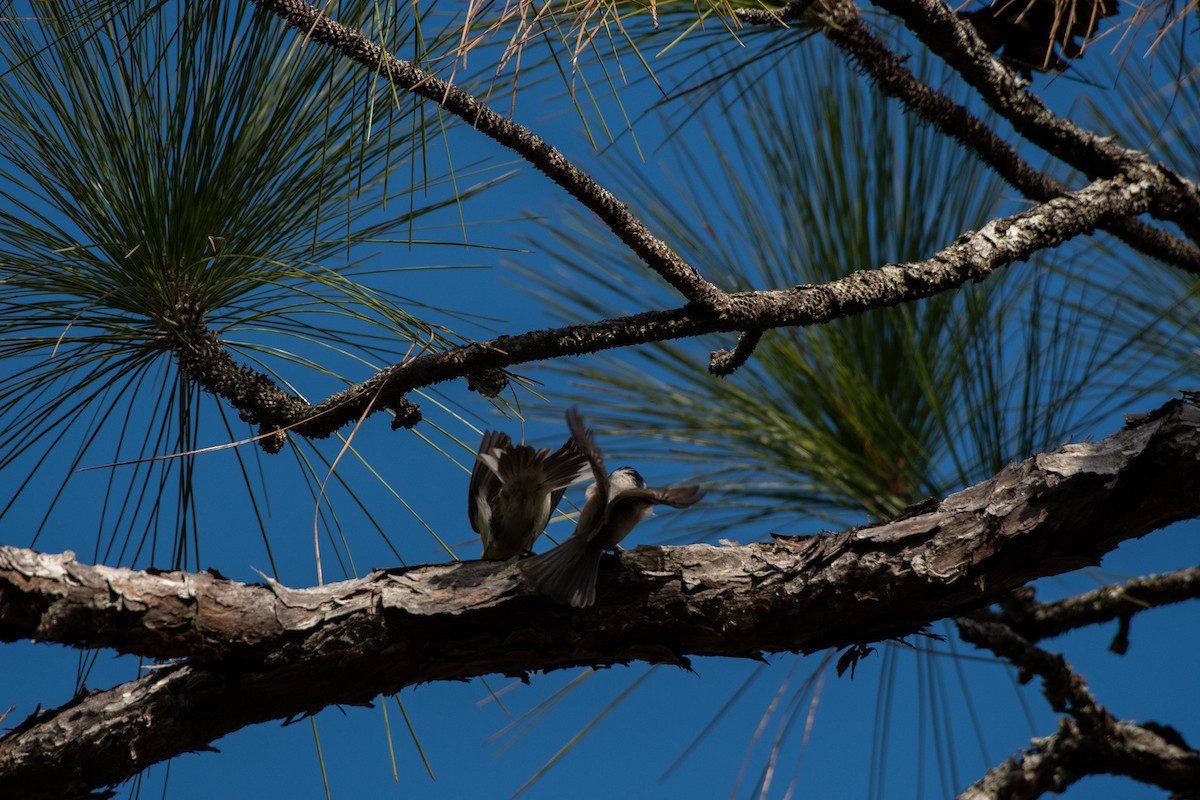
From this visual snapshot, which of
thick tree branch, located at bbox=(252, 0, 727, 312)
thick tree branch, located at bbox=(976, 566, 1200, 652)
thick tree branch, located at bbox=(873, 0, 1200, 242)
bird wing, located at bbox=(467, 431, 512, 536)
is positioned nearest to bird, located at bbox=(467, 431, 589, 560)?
bird wing, located at bbox=(467, 431, 512, 536)

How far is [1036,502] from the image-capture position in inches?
30.6

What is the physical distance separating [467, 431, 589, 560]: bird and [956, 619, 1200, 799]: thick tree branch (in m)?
0.60

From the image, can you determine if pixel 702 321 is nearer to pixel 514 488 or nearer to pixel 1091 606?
pixel 514 488

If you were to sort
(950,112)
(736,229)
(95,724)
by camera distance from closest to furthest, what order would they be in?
(95,724)
(950,112)
(736,229)

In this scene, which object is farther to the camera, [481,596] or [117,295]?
[117,295]

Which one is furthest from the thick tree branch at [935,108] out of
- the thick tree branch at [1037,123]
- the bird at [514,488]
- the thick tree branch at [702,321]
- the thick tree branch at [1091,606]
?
the bird at [514,488]

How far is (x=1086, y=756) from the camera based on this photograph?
1279 millimetres

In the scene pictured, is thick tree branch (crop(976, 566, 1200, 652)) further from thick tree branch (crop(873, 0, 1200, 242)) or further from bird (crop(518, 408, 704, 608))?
bird (crop(518, 408, 704, 608))

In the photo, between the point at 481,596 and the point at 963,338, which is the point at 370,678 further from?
the point at 963,338

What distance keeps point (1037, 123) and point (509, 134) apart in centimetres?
64

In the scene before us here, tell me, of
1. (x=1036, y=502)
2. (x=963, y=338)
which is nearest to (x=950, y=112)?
(x=963, y=338)

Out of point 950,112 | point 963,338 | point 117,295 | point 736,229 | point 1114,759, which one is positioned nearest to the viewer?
point 117,295

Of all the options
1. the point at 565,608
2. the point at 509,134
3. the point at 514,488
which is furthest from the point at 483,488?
the point at 509,134

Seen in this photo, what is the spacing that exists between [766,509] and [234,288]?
79 cm
